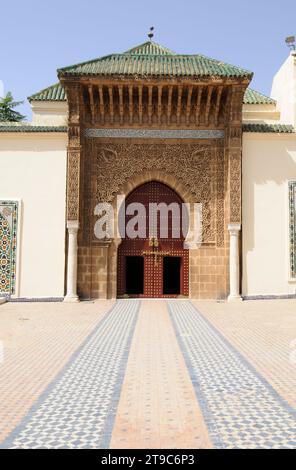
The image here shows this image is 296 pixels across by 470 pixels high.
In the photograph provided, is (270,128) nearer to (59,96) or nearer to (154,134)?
(154,134)

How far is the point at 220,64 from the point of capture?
8164 mm

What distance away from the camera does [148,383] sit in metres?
2.84

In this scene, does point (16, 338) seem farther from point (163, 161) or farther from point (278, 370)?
point (163, 161)

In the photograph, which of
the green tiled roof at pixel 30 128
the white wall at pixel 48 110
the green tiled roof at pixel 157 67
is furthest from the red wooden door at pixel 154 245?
the white wall at pixel 48 110

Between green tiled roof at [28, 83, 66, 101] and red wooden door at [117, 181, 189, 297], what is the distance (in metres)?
2.48

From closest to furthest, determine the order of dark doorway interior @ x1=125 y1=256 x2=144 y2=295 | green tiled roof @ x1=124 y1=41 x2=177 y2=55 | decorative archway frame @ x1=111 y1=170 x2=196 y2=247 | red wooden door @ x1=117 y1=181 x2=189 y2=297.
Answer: decorative archway frame @ x1=111 y1=170 x2=196 y2=247
red wooden door @ x1=117 y1=181 x2=189 y2=297
dark doorway interior @ x1=125 y1=256 x2=144 y2=295
green tiled roof @ x1=124 y1=41 x2=177 y2=55

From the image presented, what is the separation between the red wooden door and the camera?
8.02 m

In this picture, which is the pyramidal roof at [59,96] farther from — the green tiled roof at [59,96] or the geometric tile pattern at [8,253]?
the geometric tile pattern at [8,253]

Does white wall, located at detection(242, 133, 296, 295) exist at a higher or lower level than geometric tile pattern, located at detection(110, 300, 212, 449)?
higher

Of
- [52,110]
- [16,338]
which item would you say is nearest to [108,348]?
[16,338]

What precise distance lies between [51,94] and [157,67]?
2262mm

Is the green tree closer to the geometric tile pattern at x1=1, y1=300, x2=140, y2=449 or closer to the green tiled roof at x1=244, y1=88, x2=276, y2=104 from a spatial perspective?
the green tiled roof at x1=244, y1=88, x2=276, y2=104

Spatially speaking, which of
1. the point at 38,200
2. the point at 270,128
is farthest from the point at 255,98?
the point at 38,200

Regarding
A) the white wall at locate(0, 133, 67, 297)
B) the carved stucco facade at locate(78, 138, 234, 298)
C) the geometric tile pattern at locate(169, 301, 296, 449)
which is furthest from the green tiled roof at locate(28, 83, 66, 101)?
the geometric tile pattern at locate(169, 301, 296, 449)
